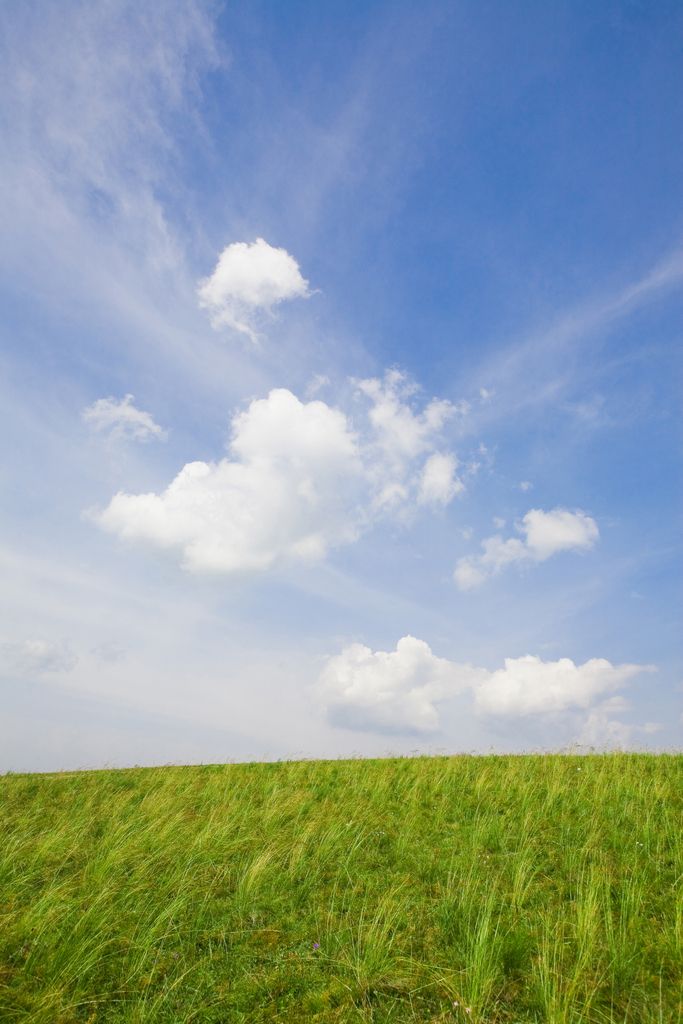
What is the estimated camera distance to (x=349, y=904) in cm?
700

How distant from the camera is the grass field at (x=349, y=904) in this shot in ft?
17.2

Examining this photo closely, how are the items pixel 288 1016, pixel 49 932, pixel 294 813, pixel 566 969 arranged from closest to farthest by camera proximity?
1. pixel 288 1016
2. pixel 566 969
3. pixel 49 932
4. pixel 294 813

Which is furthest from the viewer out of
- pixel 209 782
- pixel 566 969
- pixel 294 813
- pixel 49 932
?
pixel 209 782

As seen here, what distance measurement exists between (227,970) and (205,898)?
4.67ft

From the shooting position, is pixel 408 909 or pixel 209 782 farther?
pixel 209 782

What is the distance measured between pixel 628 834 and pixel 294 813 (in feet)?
18.5

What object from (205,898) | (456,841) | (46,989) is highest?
(456,841)

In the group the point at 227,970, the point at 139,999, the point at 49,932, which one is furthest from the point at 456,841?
the point at 49,932

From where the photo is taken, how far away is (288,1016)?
16.7 feet

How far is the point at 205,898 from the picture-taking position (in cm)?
704

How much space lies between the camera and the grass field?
5.24m

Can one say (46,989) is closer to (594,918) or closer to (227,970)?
(227,970)

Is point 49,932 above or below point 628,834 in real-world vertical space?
below

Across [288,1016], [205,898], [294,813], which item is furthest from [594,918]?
[294,813]
